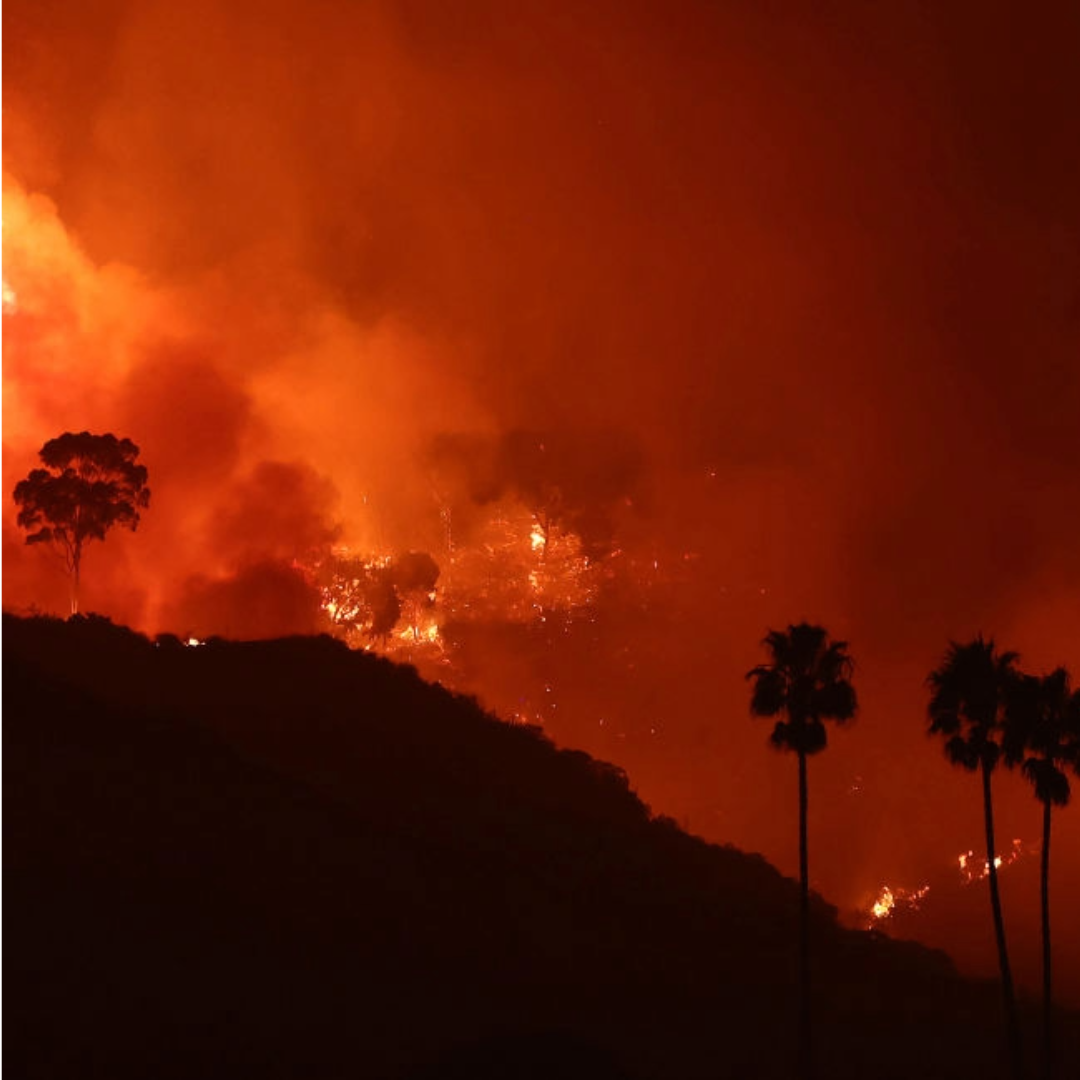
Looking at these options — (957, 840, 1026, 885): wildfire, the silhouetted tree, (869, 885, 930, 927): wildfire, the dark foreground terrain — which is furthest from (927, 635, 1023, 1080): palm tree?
(957, 840, 1026, 885): wildfire

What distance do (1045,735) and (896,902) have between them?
138 m

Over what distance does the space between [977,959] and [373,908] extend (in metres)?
111

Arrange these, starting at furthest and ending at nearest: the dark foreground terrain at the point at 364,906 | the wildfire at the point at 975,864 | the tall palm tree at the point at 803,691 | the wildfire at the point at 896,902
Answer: the wildfire at the point at 975,864, the wildfire at the point at 896,902, the tall palm tree at the point at 803,691, the dark foreground terrain at the point at 364,906

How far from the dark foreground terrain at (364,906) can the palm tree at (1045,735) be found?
941cm

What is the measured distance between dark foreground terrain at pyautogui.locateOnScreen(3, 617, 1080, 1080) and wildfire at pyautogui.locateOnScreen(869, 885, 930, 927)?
110997 millimetres

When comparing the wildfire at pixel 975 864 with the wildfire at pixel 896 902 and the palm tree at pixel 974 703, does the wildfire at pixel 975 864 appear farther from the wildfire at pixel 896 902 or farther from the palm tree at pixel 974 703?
the palm tree at pixel 974 703

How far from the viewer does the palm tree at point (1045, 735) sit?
138ft

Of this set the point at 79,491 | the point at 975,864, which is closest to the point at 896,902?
the point at 975,864

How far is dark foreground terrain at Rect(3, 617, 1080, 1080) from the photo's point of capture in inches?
1233

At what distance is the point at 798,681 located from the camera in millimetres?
40250

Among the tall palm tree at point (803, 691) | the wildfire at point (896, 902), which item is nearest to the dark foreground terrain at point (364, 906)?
the tall palm tree at point (803, 691)

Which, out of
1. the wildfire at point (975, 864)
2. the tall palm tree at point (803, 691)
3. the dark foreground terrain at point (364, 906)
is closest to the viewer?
the dark foreground terrain at point (364, 906)

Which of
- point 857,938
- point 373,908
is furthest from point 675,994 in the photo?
point 857,938

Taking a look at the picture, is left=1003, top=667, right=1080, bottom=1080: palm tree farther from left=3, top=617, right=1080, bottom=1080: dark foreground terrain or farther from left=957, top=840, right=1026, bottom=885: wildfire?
left=957, top=840, right=1026, bottom=885: wildfire
